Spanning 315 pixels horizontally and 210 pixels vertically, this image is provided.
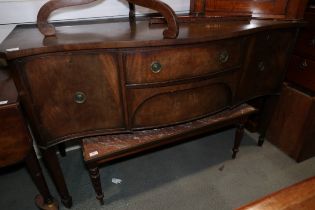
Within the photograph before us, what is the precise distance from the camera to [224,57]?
1.16 meters

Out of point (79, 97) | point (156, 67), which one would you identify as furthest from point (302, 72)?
point (79, 97)

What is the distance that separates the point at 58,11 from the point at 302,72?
1691 mm

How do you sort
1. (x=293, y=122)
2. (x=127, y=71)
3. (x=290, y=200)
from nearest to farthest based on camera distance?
(x=290, y=200) < (x=127, y=71) < (x=293, y=122)

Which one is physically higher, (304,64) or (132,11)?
(132,11)

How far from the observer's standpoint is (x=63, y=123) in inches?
42.2

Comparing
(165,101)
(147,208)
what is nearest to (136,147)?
(165,101)

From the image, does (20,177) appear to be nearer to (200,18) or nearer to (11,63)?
(11,63)

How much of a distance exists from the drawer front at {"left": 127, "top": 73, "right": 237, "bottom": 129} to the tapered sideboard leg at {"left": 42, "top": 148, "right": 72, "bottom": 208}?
1.44 feet

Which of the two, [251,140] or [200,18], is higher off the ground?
[200,18]

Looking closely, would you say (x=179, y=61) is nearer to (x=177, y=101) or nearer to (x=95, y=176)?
(x=177, y=101)

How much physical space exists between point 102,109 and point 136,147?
11.8 inches

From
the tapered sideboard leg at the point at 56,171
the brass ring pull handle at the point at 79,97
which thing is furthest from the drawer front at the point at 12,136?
the brass ring pull handle at the point at 79,97

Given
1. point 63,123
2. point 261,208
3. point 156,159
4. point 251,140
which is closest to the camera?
point 261,208

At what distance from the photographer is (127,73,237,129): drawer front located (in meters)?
1.10
